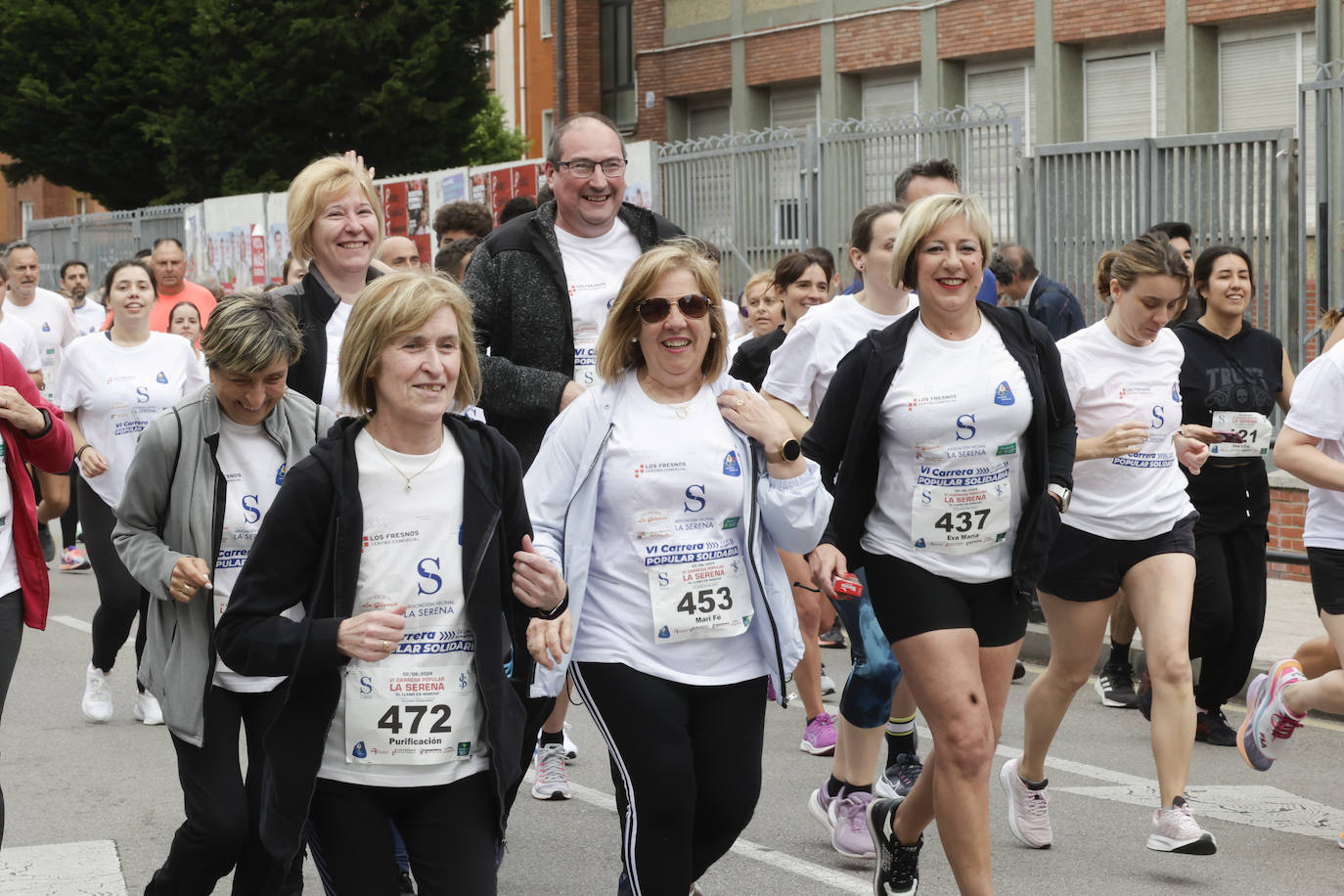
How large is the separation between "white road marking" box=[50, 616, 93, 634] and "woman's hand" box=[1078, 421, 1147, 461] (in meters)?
7.03

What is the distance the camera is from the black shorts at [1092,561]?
6074 mm

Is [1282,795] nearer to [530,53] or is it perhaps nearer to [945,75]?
[945,75]

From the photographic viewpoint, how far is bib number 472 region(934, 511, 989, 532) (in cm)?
489

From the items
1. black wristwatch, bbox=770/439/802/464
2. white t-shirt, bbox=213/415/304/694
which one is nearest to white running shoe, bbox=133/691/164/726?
white t-shirt, bbox=213/415/304/694

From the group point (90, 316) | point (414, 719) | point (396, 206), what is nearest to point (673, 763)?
point (414, 719)

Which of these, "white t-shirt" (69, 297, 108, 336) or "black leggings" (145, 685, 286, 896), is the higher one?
"white t-shirt" (69, 297, 108, 336)

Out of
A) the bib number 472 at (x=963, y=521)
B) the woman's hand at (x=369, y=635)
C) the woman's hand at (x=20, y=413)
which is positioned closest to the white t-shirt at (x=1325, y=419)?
the bib number 472 at (x=963, y=521)

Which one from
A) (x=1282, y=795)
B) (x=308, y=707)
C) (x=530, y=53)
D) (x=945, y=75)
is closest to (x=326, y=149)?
(x=530, y=53)

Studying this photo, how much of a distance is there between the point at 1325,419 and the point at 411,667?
3.60 meters

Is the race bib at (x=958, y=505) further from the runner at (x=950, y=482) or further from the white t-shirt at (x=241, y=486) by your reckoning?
the white t-shirt at (x=241, y=486)

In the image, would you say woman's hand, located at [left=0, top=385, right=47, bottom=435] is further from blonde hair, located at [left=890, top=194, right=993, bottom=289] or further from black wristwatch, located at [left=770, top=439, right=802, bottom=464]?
blonde hair, located at [left=890, top=194, right=993, bottom=289]

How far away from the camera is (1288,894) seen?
5605 mm

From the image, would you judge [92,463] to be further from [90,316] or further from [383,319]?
[90,316]

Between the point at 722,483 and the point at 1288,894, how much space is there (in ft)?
8.35
